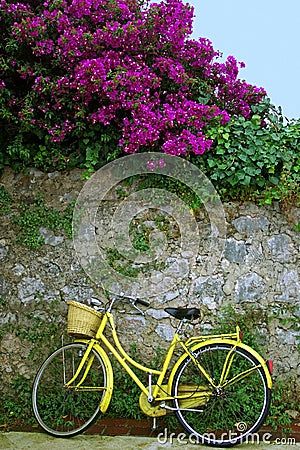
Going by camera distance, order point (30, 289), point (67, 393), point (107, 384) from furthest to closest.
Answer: point (30, 289) → point (67, 393) → point (107, 384)

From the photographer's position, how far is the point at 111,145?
15.7 ft

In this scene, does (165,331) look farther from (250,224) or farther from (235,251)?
(250,224)

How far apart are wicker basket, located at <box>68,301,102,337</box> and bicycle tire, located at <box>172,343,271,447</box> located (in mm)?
738

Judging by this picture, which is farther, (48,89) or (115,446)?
(48,89)

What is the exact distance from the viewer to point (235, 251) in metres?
4.61

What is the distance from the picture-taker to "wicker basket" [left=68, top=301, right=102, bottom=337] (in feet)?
13.4

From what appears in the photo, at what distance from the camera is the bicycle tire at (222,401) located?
13.1 feet

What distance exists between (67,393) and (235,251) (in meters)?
1.82

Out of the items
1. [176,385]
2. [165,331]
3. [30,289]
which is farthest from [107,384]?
[30,289]

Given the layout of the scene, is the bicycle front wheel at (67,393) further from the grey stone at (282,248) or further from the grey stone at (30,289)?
the grey stone at (282,248)

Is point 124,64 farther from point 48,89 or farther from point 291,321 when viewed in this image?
point 291,321

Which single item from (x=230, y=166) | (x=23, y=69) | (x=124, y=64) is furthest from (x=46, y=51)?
(x=230, y=166)

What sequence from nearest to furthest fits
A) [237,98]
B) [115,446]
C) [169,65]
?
1. [115,446]
2. [169,65]
3. [237,98]

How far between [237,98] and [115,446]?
3382 mm
